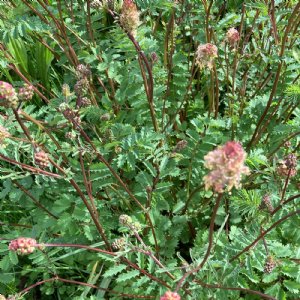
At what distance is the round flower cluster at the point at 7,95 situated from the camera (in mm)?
1262

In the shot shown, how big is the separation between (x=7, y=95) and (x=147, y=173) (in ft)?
3.16

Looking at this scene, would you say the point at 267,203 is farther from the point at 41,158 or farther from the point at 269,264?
the point at 41,158

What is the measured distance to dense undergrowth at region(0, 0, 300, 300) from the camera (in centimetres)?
165

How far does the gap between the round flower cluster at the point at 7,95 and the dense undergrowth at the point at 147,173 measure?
24cm

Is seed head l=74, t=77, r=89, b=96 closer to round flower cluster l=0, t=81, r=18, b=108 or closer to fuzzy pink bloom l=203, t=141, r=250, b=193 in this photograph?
round flower cluster l=0, t=81, r=18, b=108

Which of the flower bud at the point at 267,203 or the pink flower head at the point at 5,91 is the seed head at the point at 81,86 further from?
the flower bud at the point at 267,203

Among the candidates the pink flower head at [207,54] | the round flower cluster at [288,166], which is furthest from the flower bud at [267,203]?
the pink flower head at [207,54]

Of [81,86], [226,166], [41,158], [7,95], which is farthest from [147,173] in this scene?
[226,166]

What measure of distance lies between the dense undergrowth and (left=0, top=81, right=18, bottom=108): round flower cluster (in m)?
0.24

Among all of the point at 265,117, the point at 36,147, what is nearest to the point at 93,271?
the point at 36,147

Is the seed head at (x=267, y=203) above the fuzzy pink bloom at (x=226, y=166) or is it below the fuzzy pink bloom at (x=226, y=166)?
below

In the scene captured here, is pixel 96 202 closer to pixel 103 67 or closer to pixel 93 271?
pixel 93 271

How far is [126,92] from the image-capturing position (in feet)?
7.18

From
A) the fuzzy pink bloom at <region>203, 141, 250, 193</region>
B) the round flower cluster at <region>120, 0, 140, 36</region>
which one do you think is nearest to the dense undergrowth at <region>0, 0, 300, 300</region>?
the round flower cluster at <region>120, 0, 140, 36</region>
